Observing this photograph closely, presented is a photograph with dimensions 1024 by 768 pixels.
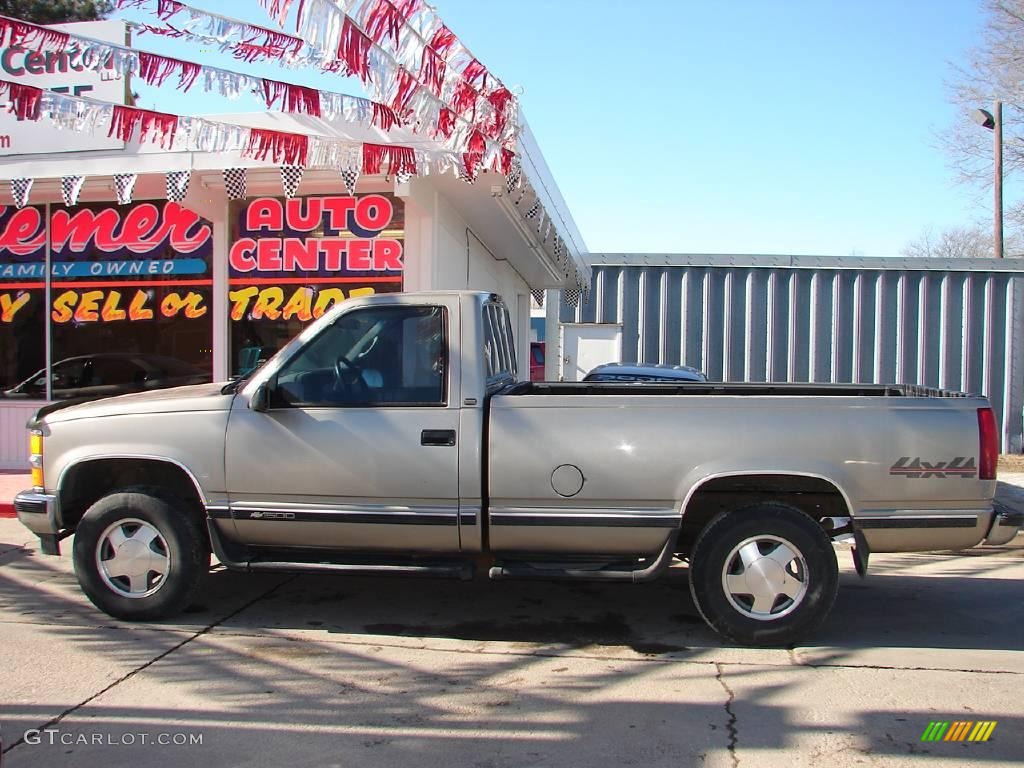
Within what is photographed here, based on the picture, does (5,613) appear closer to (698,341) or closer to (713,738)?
(713,738)

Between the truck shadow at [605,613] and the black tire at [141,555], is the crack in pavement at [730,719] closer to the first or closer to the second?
the truck shadow at [605,613]

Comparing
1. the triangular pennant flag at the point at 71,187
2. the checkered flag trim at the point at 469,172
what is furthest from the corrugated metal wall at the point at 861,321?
the triangular pennant flag at the point at 71,187

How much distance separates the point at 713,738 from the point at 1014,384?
15.0 metres

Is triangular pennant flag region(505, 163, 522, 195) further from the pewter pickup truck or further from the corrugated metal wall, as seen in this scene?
the corrugated metal wall

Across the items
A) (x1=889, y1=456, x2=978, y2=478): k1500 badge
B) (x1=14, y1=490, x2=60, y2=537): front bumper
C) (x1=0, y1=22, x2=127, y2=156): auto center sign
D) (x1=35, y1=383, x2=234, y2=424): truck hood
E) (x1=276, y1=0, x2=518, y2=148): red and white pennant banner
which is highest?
(x1=0, y1=22, x2=127, y2=156): auto center sign

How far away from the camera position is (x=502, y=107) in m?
Result: 7.64

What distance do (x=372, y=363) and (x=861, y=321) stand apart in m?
13.4

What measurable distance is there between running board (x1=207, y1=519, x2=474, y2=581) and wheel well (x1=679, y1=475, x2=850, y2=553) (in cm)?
136

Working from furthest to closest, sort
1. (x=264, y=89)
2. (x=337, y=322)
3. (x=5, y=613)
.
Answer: (x=264, y=89) → (x=5, y=613) → (x=337, y=322)

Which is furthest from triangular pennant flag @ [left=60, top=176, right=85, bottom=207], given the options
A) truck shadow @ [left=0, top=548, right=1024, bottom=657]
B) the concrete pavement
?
the concrete pavement

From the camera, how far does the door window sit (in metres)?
5.03

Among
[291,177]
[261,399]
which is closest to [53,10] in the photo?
[291,177]

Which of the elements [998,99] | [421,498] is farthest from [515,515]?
[998,99]

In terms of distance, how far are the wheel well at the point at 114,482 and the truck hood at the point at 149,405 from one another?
301mm
